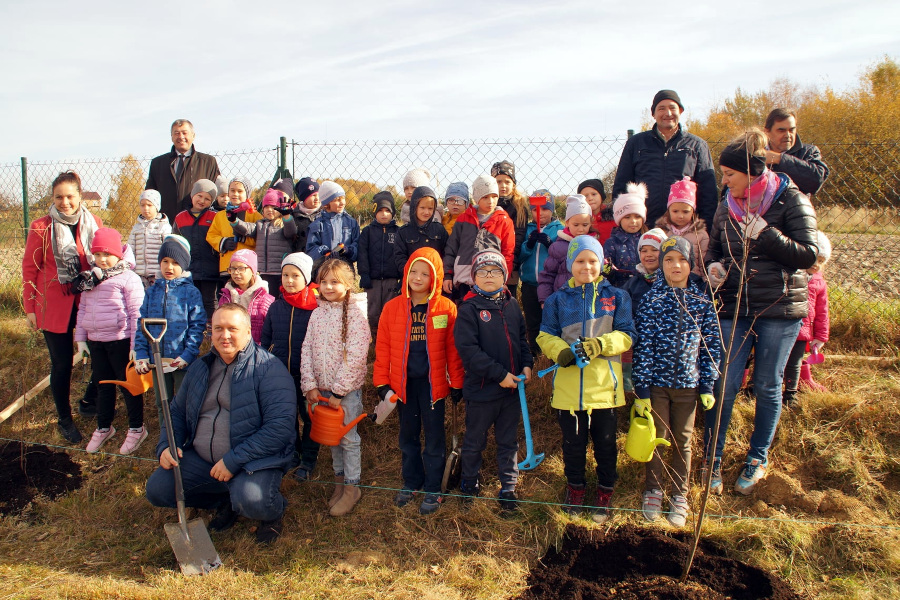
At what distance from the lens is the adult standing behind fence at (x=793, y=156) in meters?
3.90

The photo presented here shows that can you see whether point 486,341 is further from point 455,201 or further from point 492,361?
point 455,201

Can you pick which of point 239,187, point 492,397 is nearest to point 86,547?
point 492,397

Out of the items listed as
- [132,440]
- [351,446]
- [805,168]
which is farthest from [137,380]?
[805,168]

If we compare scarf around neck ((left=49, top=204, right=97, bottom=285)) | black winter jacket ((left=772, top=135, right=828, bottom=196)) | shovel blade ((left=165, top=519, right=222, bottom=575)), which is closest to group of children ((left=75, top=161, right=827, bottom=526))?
scarf around neck ((left=49, top=204, right=97, bottom=285))

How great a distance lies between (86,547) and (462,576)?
243 centimetres

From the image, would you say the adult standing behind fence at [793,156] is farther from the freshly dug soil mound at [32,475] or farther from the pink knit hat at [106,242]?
the freshly dug soil mound at [32,475]

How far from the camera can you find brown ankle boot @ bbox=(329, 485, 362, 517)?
12.6 feet

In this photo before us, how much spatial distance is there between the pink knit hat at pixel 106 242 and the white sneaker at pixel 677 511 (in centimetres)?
Answer: 452

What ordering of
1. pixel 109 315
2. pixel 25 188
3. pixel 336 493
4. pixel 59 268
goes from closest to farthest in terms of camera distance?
pixel 336 493 → pixel 109 315 → pixel 59 268 → pixel 25 188

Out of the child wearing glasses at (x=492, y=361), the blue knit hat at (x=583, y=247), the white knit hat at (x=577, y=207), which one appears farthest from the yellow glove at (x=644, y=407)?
the white knit hat at (x=577, y=207)

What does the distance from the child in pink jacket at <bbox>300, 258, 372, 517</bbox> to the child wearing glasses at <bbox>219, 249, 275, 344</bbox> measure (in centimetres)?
56

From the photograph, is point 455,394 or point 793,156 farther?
point 793,156

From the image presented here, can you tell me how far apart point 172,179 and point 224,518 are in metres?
Result: 3.69

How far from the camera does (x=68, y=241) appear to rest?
472cm
